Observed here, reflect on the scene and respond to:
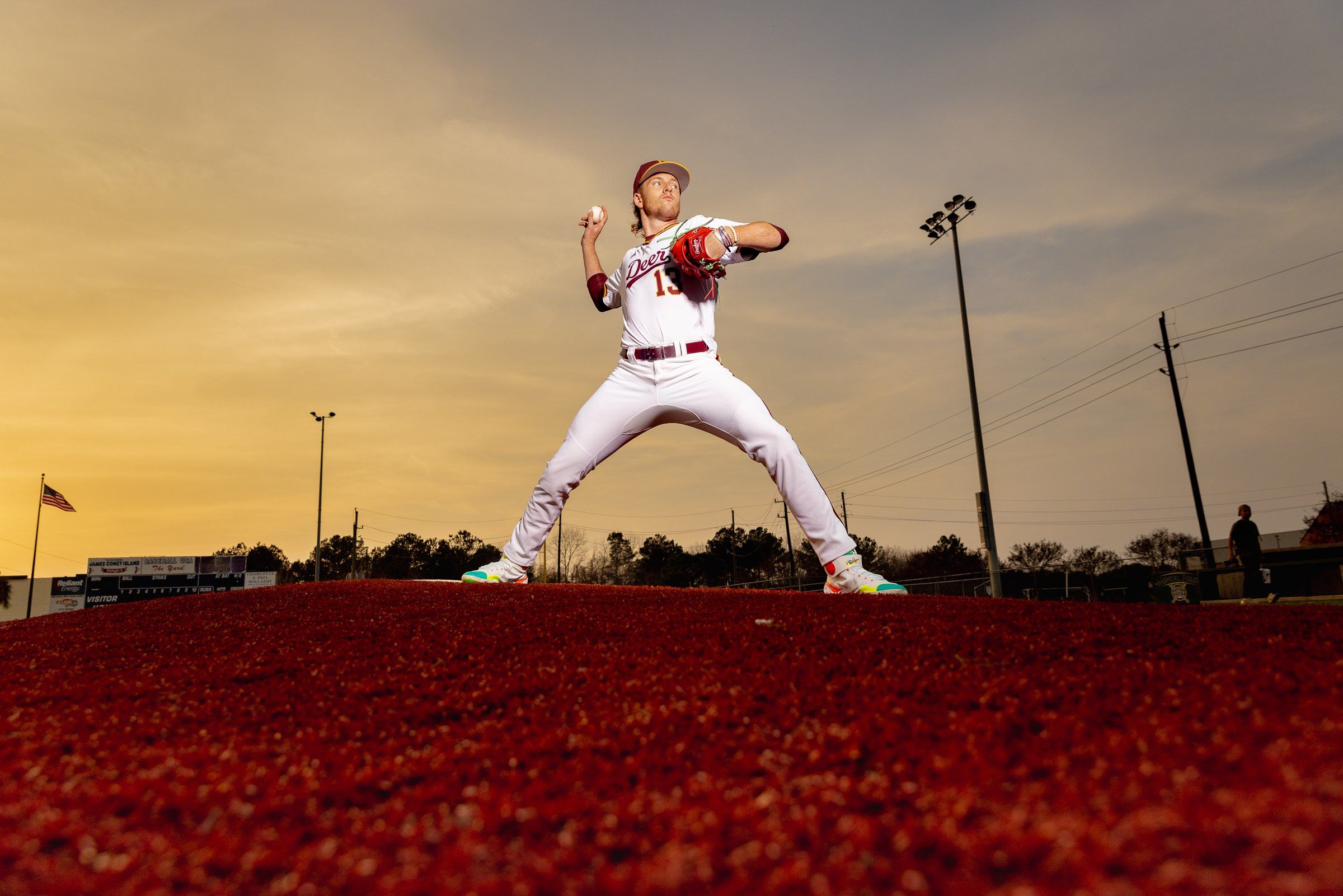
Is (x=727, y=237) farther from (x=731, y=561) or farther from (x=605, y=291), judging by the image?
(x=731, y=561)

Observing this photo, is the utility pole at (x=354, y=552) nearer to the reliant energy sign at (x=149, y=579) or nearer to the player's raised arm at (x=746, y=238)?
the reliant energy sign at (x=149, y=579)

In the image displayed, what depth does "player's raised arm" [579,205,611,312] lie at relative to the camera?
624 cm

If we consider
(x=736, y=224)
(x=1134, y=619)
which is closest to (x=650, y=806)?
(x=1134, y=619)

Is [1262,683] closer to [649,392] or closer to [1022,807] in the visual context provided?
[1022,807]

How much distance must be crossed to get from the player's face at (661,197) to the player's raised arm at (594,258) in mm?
614

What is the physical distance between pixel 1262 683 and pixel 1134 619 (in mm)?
1395

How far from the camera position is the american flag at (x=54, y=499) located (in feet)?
110

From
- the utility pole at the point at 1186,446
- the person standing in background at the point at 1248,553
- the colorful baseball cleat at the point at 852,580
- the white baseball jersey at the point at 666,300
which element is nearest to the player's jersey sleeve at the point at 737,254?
the white baseball jersey at the point at 666,300

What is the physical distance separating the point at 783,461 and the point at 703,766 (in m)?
3.51

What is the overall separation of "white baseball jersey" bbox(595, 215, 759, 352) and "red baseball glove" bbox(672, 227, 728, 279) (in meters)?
0.12

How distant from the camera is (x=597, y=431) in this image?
533cm

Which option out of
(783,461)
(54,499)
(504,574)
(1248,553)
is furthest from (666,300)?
(54,499)

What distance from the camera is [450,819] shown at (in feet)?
4.44

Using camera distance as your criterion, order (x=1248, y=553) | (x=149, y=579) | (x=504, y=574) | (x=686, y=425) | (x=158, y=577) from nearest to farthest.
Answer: (x=686, y=425) → (x=504, y=574) → (x=1248, y=553) → (x=158, y=577) → (x=149, y=579)
